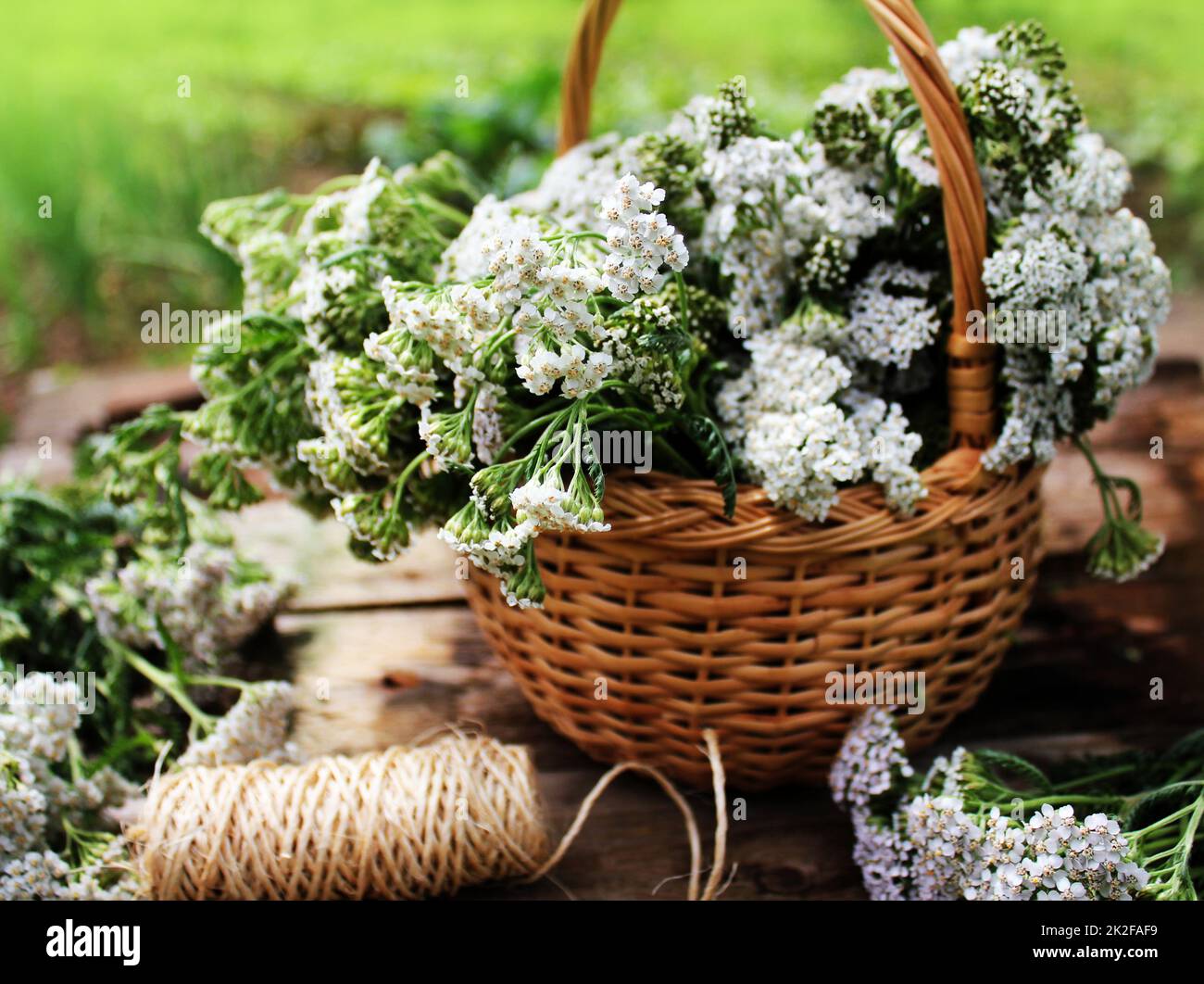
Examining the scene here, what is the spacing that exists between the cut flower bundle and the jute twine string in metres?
0.24

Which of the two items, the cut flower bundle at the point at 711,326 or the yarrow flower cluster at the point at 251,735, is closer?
the cut flower bundle at the point at 711,326

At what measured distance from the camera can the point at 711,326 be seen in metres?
1.18

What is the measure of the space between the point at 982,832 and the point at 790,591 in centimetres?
27

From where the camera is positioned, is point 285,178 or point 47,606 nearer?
point 47,606

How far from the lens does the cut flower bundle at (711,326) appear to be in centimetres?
99

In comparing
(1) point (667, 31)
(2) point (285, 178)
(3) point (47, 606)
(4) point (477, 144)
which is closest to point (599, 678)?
(3) point (47, 606)

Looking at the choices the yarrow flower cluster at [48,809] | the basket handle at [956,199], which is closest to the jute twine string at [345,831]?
the yarrow flower cluster at [48,809]

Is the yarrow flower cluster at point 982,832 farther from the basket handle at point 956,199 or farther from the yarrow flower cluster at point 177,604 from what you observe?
the yarrow flower cluster at point 177,604

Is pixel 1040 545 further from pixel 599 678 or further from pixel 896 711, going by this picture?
pixel 599 678

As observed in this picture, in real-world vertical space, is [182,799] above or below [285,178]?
below

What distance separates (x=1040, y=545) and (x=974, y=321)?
1.12 ft
